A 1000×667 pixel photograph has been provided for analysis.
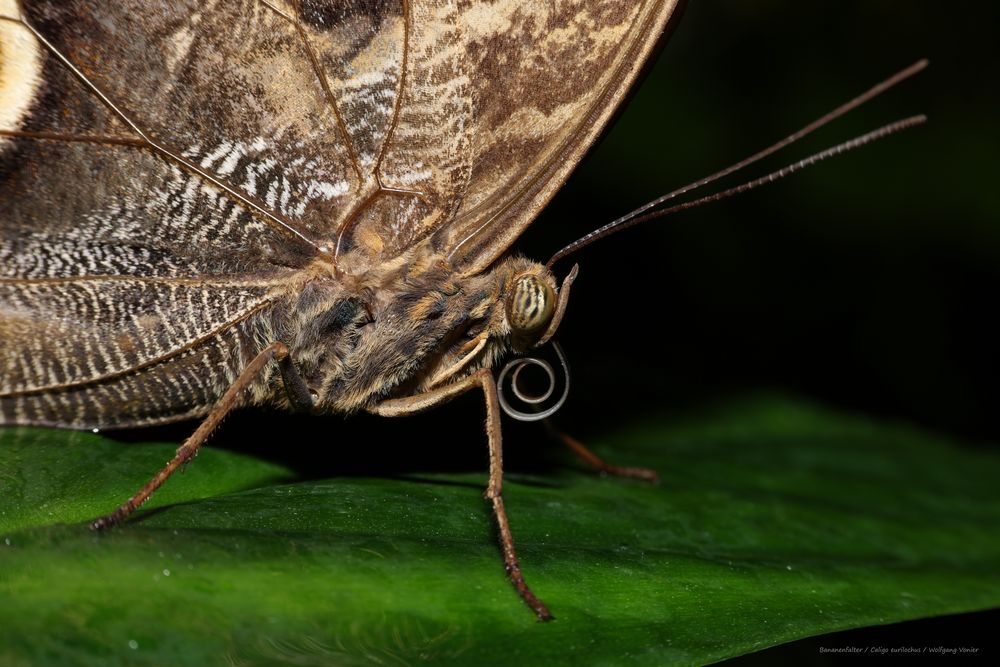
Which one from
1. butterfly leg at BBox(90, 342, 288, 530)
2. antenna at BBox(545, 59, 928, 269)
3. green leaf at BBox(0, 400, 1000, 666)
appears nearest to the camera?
green leaf at BBox(0, 400, 1000, 666)

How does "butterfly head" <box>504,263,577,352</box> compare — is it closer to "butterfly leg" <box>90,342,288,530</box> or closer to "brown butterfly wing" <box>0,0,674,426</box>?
"brown butterfly wing" <box>0,0,674,426</box>

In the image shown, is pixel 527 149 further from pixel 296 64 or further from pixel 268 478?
pixel 268 478

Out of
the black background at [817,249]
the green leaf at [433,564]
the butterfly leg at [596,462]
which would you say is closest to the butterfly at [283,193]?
the green leaf at [433,564]

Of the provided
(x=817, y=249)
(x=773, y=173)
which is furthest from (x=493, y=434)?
(x=817, y=249)

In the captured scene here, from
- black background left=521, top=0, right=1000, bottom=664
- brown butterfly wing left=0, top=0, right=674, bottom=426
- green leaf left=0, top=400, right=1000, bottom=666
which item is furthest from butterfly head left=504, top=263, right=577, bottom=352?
black background left=521, top=0, right=1000, bottom=664

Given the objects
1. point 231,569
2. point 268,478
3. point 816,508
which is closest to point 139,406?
point 268,478

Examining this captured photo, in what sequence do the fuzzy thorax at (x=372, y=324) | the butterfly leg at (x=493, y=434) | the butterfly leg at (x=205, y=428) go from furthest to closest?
the fuzzy thorax at (x=372, y=324) → the butterfly leg at (x=205, y=428) → the butterfly leg at (x=493, y=434)

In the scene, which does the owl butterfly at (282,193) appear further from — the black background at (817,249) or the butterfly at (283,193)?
the black background at (817,249)

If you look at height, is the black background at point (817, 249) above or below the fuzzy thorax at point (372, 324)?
above

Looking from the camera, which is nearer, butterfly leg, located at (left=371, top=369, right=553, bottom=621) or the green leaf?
the green leaf
